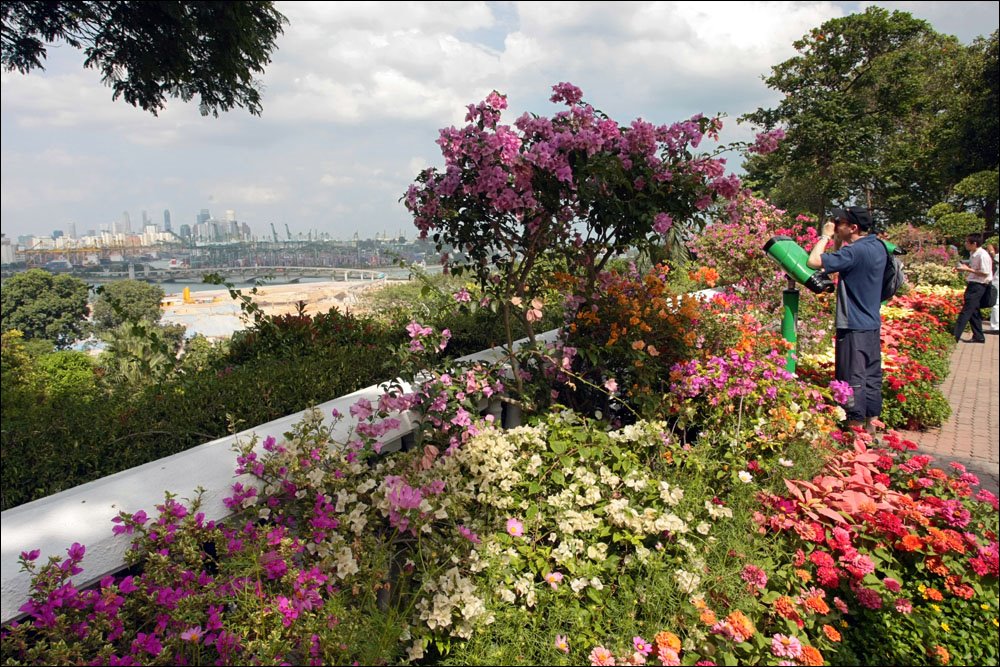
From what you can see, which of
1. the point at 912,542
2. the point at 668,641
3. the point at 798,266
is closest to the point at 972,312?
the point at 798,266

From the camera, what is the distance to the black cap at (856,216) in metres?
4.05

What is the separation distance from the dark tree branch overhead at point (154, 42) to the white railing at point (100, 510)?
15.3ft

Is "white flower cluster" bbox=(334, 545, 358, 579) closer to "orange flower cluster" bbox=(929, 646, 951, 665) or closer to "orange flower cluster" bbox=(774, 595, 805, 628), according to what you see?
"orange flower cluster" bbox=(774, 595, 805, 628)

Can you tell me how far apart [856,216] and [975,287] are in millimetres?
5507

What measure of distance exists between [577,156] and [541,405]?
1414mm

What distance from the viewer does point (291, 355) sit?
12.1ft

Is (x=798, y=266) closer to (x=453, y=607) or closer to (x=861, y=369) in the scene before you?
(x=861, y=369)

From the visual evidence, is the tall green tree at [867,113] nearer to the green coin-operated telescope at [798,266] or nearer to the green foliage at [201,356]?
the green coin-operated telescope at [798,266]

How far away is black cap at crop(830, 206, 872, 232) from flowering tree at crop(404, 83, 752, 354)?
189cm

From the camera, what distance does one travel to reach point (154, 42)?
5.53m

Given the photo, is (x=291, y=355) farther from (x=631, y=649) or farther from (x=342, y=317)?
(x=631, y=649)

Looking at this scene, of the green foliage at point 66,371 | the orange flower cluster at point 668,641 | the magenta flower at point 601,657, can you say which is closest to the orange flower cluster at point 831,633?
the orange flower cluster at point 668,641

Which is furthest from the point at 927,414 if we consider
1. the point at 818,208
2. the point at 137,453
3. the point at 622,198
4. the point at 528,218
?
the point at 818,208

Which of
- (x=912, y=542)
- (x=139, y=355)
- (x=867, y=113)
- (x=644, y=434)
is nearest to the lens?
(x=912, y=542)
